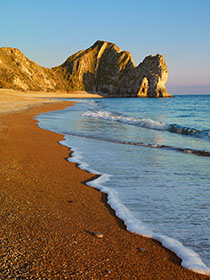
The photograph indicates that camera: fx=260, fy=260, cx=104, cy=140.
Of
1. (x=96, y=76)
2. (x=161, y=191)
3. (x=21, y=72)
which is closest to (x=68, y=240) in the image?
(x=161, y=191)

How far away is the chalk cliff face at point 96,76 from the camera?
142 m

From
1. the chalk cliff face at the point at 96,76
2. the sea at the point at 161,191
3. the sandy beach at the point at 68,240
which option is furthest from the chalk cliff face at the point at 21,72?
the sandy beach at the point at 68,240

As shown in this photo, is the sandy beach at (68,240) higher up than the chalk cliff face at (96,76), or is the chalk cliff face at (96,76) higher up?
the chalk cliff face at (96,76)

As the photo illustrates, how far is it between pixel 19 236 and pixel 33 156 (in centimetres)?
382

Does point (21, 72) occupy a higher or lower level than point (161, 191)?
higher

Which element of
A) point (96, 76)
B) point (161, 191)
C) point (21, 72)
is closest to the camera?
point (161, 191)

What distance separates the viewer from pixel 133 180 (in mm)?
4598

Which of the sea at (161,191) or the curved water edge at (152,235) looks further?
the sea at (161,191)

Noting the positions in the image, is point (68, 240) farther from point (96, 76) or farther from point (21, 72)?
point (96, 76)

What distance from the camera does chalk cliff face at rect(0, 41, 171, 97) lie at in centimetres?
14150

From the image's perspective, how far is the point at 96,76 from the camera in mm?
199000

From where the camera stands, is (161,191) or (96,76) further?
(96,76)

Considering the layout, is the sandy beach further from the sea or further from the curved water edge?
the sea

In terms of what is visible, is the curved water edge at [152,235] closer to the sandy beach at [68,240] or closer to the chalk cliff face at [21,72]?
the sandy beach at [68,240]
